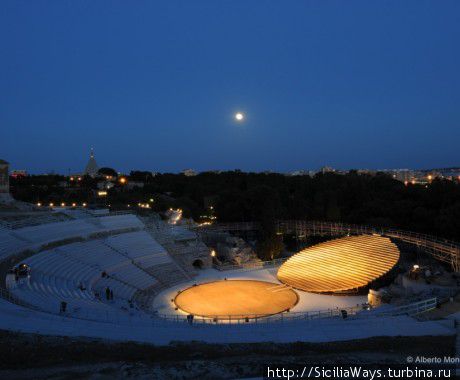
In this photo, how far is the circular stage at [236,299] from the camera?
18202 millimetres

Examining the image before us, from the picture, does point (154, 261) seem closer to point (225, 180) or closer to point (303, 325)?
point (303, 325)

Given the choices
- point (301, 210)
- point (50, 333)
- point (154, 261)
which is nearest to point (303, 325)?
point (50, 333)

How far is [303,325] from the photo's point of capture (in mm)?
10859

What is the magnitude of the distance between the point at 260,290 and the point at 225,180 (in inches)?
1710

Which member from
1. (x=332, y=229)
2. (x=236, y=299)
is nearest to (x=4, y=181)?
(x=236, y=299)

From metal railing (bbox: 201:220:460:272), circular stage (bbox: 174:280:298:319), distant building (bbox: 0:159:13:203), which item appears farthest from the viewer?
distant building (bbox: 0:159:13:203)

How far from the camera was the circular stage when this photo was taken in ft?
59.7

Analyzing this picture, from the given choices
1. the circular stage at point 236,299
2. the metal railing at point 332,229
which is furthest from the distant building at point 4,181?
the circular stage at point 236,299

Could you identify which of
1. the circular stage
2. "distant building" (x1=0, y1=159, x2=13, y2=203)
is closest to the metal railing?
the circular stage

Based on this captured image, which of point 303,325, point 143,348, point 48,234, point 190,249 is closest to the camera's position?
point 143,348

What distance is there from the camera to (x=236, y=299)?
20078 millimetres

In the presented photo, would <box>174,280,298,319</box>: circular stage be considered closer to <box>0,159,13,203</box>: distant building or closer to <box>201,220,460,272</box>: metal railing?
<box>201,220,460,272</box>: metal railing

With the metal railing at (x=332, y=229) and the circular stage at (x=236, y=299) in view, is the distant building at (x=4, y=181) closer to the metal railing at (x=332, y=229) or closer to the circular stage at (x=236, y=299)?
the metal railing at (x=332, y=229)

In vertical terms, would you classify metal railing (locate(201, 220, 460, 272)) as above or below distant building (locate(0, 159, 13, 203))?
below
